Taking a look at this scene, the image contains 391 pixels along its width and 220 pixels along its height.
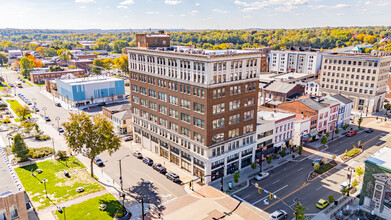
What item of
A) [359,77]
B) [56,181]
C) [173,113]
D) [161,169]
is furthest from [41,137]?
[359,77]

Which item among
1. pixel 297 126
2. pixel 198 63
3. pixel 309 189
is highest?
pixel 198 63

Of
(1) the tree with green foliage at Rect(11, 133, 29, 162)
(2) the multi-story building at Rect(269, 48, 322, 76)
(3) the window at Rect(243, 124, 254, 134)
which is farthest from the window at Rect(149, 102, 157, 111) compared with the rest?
(2) the multi-story building at Rect(269, 48, 322, 76)

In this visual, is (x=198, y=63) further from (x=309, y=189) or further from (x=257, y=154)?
(x=309, y=189)

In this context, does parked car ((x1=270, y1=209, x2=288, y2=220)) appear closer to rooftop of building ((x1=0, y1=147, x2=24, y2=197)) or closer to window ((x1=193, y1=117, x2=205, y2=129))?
window ((x1=193, y1=117, x2=205, y2=129))

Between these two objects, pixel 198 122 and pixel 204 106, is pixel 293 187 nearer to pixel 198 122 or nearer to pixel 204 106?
pixel 198 122

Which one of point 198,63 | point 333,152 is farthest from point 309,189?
point 198,63

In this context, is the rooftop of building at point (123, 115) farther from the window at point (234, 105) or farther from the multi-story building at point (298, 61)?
the multi-story building at point (298, 61)
